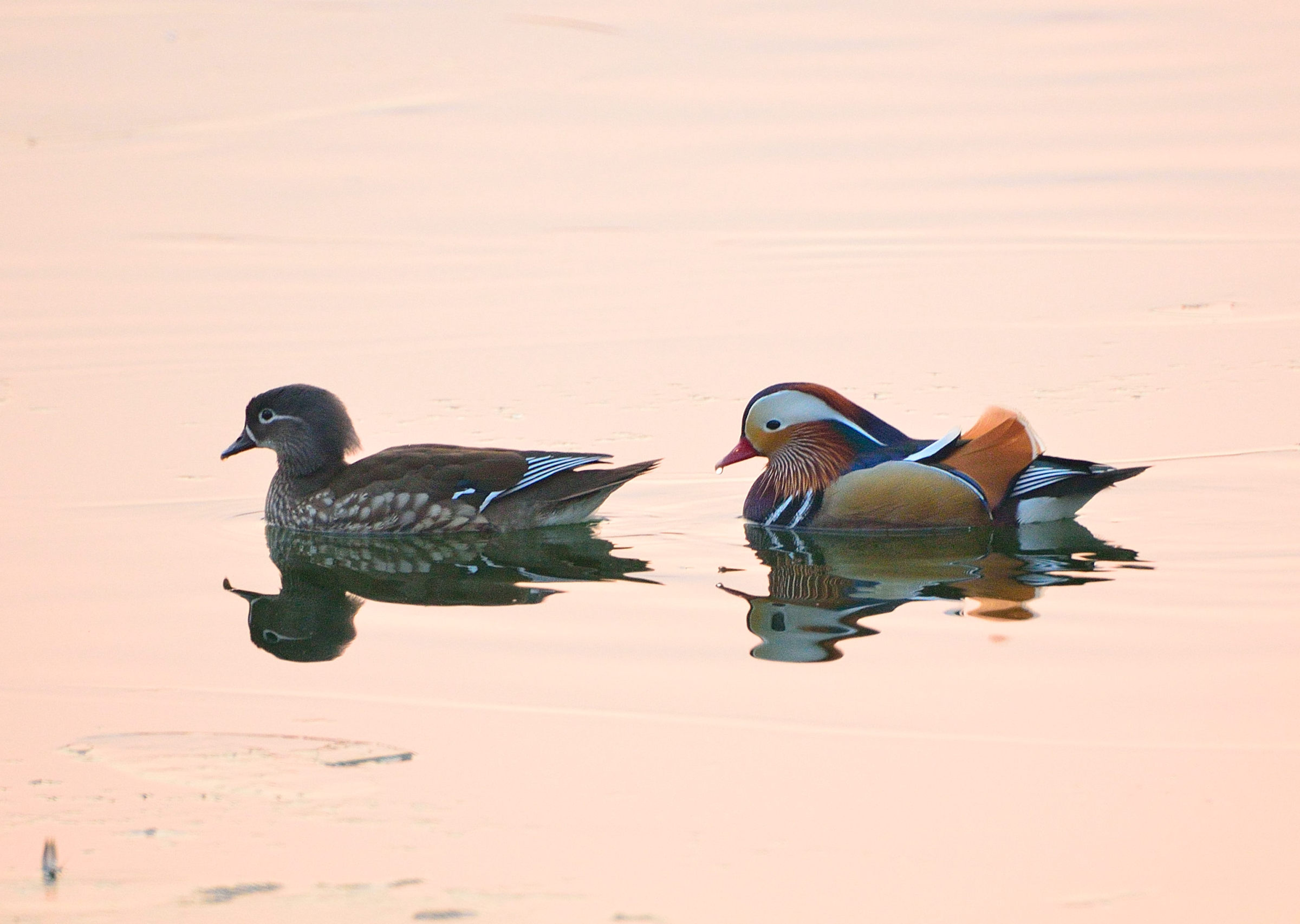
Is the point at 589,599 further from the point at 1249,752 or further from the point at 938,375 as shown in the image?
the point at 938,375

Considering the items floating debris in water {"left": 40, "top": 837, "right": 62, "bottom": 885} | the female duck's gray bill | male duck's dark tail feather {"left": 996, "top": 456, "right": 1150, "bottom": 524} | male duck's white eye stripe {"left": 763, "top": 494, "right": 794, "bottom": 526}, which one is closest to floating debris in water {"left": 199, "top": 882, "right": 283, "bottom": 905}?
floating debris in water {"left": 40, "top": 837, "right": 62, "bottom": 885}

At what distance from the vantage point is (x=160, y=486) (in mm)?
11312

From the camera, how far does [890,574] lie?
373 inches

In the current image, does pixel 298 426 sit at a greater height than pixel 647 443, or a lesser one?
greater

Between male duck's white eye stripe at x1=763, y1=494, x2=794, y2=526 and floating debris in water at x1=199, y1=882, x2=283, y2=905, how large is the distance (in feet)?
17.3

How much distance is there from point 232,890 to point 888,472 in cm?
548

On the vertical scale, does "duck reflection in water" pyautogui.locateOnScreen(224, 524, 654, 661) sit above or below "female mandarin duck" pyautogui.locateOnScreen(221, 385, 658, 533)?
below

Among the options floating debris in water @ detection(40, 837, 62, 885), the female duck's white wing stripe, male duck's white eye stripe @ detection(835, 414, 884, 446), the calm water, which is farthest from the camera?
male duck's white eye stripe @ detection(835, 414, 884, 446)

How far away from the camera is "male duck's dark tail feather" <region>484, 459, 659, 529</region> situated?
34.8 ft

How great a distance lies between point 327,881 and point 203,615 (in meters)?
3.43

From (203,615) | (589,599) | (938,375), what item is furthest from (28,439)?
(938,375)

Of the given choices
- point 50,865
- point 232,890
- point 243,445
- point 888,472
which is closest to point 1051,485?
point 888,472

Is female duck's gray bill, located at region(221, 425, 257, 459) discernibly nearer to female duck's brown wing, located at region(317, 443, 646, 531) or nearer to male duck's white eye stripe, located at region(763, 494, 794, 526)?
female duck's brown wing, located at region(317, 443, 646, 531)

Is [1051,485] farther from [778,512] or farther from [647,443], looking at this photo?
[647,443]
